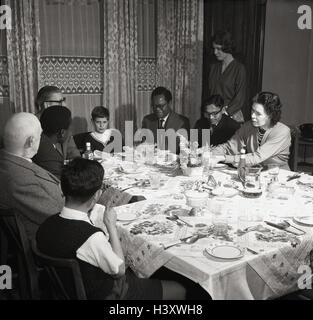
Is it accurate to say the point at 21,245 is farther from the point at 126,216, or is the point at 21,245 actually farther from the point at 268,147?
the point at 268,147

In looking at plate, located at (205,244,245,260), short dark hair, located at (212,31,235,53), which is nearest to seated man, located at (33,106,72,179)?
plate, located at (205,244,245,260)

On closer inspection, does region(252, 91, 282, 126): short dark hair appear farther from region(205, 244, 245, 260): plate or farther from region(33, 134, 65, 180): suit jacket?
region(205, 244, 245, 260): plate

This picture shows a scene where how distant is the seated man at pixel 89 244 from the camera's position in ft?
5.08

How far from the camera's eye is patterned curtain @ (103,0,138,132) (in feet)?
15.3

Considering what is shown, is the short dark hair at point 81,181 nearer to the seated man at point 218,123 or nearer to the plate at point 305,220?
the plate at point 305,220

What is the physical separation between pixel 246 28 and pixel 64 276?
4.20 m

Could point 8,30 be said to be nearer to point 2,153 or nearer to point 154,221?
point 2,153

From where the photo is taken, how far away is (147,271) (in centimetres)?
186

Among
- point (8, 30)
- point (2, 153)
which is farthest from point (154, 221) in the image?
point (8, 30)

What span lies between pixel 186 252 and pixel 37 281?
674mm

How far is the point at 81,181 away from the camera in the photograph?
1.70m

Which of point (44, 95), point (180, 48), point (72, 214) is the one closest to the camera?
point (72, 214)

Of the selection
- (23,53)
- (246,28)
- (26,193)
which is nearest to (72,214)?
(26,193)

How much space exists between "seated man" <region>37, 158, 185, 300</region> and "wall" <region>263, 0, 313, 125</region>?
13.4 ft
